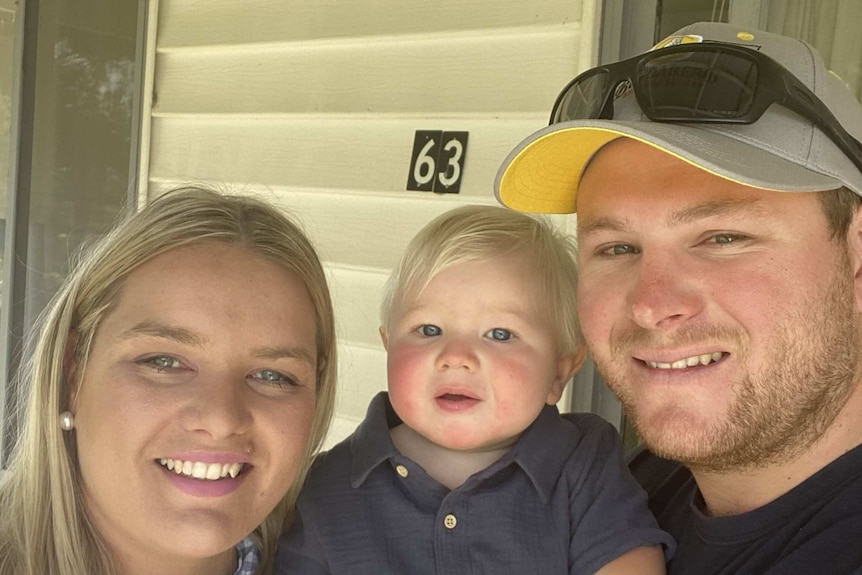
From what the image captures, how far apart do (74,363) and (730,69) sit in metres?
1.30

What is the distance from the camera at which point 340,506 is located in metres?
1.92

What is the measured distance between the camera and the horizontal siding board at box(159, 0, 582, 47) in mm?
3301

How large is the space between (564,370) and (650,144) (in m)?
0.66

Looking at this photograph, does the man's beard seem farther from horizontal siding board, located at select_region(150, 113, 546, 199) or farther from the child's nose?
horizontal siding board, located at select_region(150, 113, 546, 199)

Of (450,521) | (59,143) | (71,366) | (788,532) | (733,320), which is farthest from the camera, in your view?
(59,143)

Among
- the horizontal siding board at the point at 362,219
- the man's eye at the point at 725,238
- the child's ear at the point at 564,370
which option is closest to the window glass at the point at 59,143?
the horizontal siding board at the point at 362,219

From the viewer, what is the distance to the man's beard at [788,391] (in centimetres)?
158

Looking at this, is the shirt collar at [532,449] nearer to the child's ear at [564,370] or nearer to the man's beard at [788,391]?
the child's ear at [564,370]

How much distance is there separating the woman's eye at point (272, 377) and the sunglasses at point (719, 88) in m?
0.84

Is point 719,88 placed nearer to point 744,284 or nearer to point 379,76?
point 744,284

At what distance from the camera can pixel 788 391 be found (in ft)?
5.17

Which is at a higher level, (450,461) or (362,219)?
(362,219)

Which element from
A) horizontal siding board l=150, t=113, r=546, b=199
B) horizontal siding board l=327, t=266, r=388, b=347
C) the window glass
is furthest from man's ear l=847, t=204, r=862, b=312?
the window glass

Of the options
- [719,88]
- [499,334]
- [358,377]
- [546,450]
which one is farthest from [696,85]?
[358,377]
